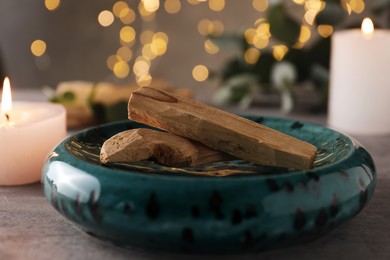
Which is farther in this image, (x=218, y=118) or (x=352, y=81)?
(x=352, y=81)

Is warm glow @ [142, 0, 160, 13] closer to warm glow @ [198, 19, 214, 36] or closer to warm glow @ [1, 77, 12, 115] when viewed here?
warm glow @ [198, 19, 214, 36]

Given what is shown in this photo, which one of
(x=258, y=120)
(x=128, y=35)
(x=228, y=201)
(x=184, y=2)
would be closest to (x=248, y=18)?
(x=184, y=2)

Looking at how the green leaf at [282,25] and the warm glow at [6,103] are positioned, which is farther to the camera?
the green leaf at [282,25]

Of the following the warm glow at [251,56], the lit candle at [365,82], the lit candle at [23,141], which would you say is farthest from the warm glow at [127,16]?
the lit candle at [23,141]

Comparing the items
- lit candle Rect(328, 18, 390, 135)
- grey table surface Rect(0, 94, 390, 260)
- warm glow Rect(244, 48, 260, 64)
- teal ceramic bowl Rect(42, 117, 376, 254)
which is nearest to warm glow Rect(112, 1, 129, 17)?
warm glow Rect(244, 48, 260, 64)

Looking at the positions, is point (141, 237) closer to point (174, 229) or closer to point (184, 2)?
point (174, 229)

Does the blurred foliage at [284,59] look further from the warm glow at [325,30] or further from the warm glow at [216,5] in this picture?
the warm glow at [216,5]
